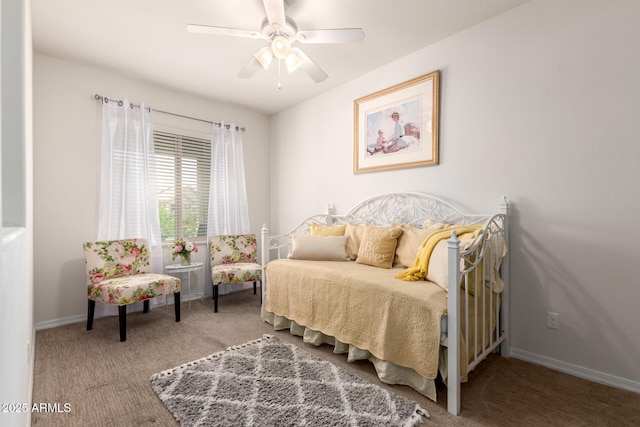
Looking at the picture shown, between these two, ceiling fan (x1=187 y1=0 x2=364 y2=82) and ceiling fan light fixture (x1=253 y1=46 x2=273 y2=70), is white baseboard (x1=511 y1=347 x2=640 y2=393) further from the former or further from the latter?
ceiling fan light fixture (x1=253 y1=46 x2=273 y2=70)

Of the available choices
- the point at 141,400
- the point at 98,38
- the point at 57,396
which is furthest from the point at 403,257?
the point at 98,38

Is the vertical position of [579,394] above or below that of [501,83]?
below

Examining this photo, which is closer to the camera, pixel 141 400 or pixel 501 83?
pixel 141 400

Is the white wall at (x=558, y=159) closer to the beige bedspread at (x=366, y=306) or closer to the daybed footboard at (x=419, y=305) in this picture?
the daybed footboard at (x=419, y=305)

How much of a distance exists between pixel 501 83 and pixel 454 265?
165 centimetres

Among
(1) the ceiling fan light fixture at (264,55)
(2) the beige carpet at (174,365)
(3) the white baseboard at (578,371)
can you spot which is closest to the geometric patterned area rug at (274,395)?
(2) the beige carpet at (174,365)

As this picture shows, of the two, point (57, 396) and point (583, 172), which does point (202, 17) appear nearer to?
point (57, 396)

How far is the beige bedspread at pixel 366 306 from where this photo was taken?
179cm

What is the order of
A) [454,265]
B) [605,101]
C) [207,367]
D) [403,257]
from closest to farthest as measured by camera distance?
[454,265], [605,101], [207,367], [403,257]

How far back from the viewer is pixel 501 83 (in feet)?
7.90

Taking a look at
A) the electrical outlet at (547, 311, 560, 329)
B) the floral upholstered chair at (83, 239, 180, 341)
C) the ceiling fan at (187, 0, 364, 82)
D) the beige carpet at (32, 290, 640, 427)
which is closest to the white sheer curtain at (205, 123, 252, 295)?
the floral upholstered chair at (83, 239, 180, 341)

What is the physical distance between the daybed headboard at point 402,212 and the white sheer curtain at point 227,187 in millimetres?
1121

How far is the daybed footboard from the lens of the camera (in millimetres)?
1736

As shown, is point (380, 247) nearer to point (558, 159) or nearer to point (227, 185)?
point (558, 159)
